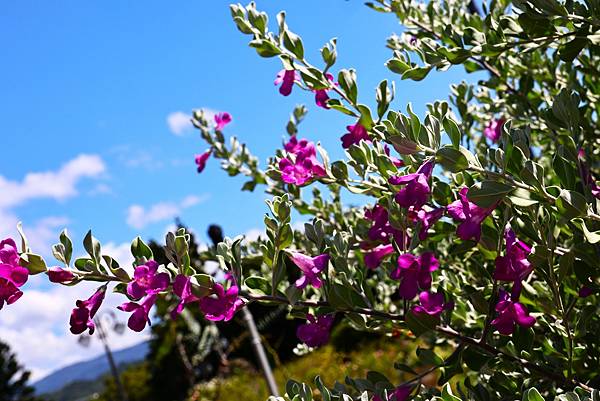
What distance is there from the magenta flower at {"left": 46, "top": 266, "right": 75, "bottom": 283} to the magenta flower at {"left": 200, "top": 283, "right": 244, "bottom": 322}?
0.79ft

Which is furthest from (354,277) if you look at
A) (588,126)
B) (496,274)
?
(588,126)

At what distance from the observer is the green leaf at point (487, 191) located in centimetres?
95

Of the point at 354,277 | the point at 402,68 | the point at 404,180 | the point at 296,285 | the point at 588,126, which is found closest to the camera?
the point at 404,180

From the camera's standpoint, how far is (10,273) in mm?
1068

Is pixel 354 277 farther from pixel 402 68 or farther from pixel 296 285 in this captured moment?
pixel 402 68

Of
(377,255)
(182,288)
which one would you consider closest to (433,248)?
(377,255)

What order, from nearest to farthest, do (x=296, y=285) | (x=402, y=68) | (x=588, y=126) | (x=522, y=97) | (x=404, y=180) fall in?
(x=404, y=180) < (x=296, y=285) < (x=402, y=68) < (x=588, y=126) < (x=522, y=97)

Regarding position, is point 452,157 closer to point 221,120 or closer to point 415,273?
point 415,273

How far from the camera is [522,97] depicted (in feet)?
7.08

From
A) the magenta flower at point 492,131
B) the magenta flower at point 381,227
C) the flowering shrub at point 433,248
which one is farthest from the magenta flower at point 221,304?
the magenta flower at point 492,131

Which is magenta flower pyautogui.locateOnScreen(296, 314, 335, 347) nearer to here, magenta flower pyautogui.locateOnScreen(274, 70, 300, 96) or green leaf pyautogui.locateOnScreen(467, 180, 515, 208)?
green leaf pyautogui.locateOnScreen(467, 180, 515, 208)

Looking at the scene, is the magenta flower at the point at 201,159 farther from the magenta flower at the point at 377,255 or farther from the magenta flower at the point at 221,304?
the magenta flower at the point at 221,304

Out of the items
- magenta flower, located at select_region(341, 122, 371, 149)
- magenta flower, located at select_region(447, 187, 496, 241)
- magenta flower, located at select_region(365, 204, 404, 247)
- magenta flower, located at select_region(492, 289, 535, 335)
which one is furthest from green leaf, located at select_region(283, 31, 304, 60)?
magenta flower, located at select_region(492, 289, 535, 335)

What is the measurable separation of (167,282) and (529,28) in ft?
3.26
